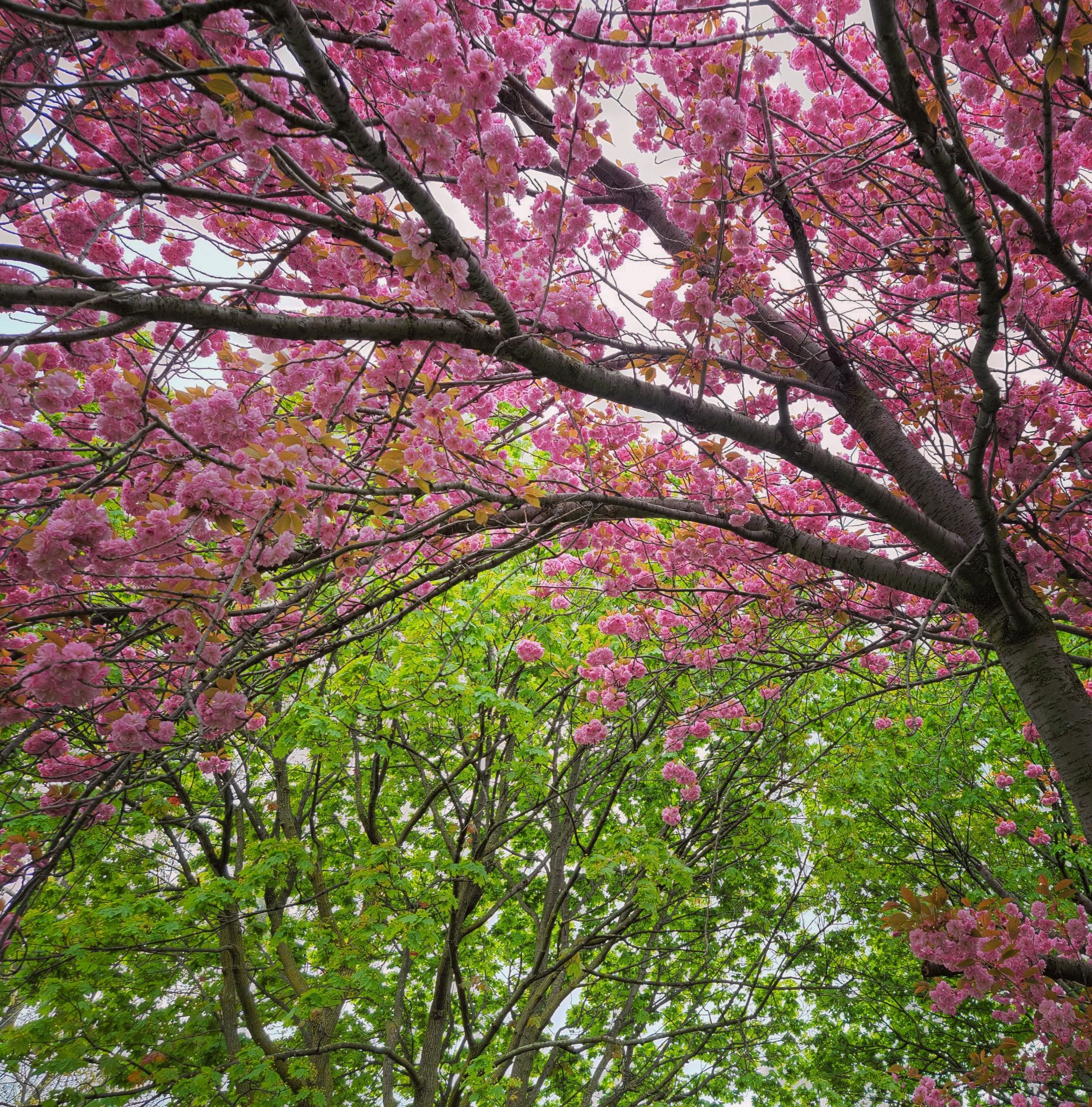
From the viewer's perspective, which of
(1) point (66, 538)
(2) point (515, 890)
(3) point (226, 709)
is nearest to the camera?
(1) point (66, 538)

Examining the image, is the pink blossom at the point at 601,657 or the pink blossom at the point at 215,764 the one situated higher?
the pink blossom at the point at 215,764

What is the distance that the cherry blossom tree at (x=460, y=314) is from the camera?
2.00 metres

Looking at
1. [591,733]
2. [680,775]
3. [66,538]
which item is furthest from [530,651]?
[66,538]

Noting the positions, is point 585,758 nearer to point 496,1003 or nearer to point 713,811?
point 713,811

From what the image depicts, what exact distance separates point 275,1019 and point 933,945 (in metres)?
5.66

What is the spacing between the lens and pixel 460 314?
224cm

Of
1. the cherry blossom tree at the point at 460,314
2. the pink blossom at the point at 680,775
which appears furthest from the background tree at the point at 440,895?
the cherry blossom tree at the point at 460,314

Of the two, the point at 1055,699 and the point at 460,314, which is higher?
the point at 460,314

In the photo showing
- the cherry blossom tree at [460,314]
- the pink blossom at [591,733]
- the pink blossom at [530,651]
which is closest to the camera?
the cherry blossom tree at [460,314]

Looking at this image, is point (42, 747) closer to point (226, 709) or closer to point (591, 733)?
point (226, 709)

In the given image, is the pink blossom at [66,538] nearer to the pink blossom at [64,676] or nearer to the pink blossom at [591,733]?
the pink blossom at [64,676]

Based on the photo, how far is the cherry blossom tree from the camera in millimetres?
1997

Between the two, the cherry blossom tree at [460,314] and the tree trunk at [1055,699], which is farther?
the tree trunk at [1055,699]

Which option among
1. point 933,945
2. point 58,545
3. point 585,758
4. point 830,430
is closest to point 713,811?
point 585,758
